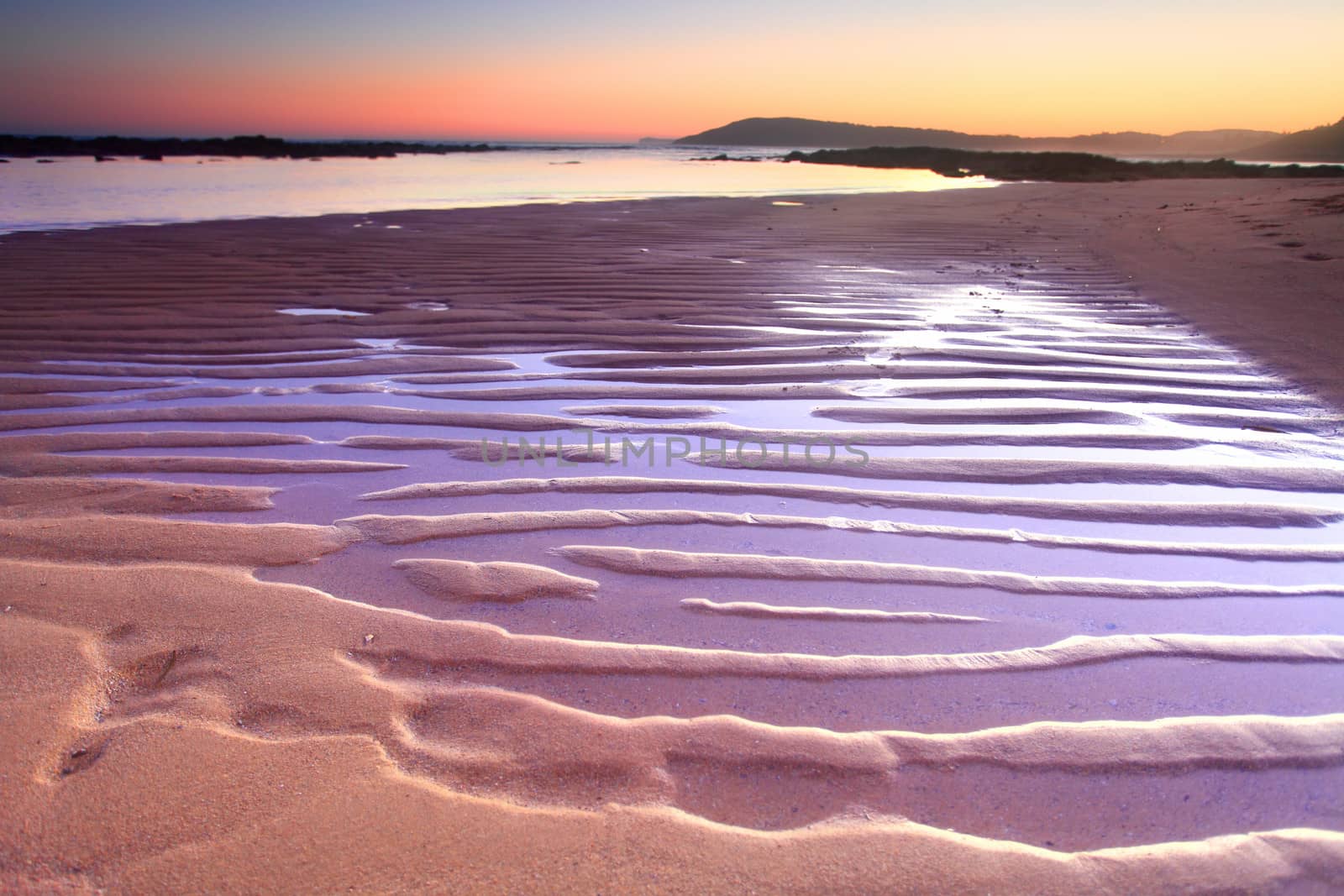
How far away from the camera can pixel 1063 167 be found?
25594 millimetres

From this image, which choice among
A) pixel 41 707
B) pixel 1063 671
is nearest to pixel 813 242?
pixel 1063 671

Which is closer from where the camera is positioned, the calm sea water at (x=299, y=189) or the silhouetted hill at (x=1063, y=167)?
the calm sea water at (x=299, y=189)

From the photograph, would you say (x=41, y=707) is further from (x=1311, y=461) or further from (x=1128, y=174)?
(x=1128, y=174)

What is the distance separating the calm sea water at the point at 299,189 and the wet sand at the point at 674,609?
6.92m

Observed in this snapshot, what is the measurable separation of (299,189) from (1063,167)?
22.1 meters

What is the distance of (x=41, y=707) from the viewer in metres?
1.44

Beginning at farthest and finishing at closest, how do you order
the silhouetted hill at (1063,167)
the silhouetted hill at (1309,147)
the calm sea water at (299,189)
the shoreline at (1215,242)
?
the silhouetted hill at (1309,147) < the silhouetted hill at (1063,167) < the calm sea water at (299,189) < the shoreline at (1215,242)

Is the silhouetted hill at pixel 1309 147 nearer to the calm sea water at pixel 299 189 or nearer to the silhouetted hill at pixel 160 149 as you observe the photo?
the calm sea water at pixel 299 189

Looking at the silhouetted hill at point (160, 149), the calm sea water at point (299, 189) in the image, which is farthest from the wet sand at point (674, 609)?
the silhouetted hill at point (160, 149)

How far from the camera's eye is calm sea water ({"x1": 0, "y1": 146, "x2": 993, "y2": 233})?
1029cm

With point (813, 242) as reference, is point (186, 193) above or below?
above

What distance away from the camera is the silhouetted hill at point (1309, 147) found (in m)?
32.2

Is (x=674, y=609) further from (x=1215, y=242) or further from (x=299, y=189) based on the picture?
(x=299, y=189)

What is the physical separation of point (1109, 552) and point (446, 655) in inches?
63.8
